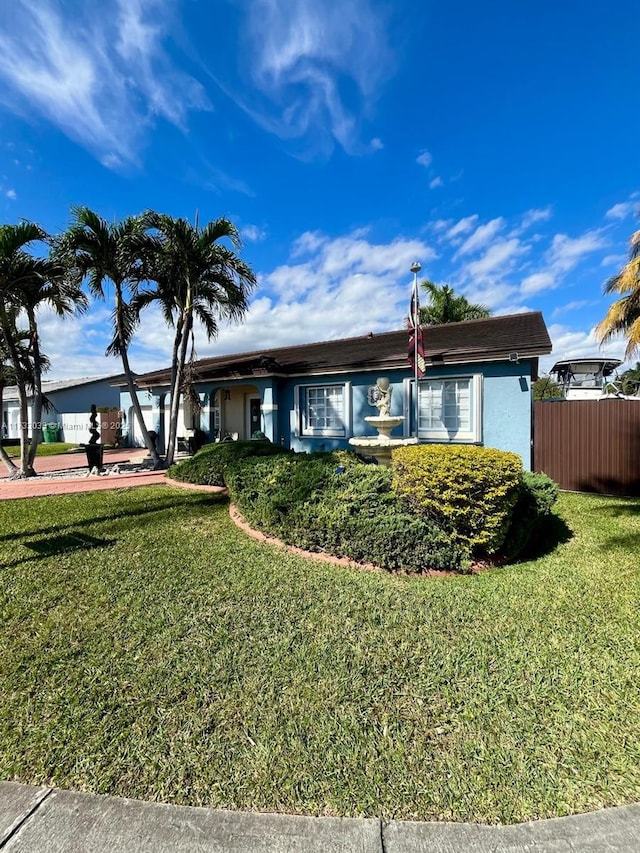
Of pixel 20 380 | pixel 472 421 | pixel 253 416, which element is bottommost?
pixel 472 421

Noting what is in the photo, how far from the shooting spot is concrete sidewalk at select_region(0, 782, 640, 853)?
5.54 ft

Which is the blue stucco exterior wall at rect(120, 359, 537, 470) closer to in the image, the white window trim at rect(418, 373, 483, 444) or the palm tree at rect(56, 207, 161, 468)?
the white window trim at rect(418, 373, 483, 444)

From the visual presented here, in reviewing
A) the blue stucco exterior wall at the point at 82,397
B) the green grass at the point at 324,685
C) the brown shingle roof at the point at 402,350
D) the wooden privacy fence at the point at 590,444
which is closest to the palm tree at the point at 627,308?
the brown shingle roof at the point at 402,350

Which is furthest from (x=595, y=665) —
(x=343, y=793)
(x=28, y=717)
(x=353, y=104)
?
(x=353, y=104)

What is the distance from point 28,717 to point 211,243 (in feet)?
37.5

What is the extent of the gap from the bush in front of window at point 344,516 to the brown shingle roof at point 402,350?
5.61 metres

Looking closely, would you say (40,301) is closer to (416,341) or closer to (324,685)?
(416,341)

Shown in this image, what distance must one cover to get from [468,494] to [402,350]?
26.7ft

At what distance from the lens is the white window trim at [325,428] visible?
40.0ft

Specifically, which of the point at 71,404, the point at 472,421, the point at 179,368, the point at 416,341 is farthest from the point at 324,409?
the point at 71,404

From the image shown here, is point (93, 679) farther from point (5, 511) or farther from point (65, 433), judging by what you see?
point (65, 433)

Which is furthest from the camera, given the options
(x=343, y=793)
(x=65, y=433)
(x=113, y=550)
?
(x=65, y=433)

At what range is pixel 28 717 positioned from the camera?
2393 millimetres

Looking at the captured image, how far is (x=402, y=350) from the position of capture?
1212 cm
